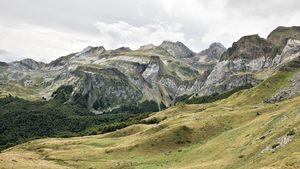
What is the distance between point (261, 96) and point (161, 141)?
89.0m

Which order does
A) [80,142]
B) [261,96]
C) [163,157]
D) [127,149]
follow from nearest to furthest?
[163,157] < [127,149] < [80,142] < [261,96]

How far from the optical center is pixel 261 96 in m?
108

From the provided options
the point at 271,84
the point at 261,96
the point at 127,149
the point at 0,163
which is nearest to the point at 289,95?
the point at 261,96

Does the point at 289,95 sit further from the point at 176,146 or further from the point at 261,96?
the point at 176,146

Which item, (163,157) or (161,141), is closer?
(163,157)

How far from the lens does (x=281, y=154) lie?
23094 millimetres

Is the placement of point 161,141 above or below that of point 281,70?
below

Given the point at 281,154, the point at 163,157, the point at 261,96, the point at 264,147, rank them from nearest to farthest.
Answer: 1. the point at 281,154
2. the point at 264,147
3. the point at 163,157
4. the point at 261,96

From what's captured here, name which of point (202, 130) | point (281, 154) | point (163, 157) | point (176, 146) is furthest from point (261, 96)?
point (281, 154)

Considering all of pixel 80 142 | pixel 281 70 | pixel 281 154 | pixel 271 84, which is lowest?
pixel 80 142

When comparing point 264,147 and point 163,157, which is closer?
point 264,147

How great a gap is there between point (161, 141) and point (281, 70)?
134 metres

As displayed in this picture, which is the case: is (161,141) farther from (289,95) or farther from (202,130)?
(289,95)

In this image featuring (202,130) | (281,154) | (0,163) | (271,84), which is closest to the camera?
(281,154)
